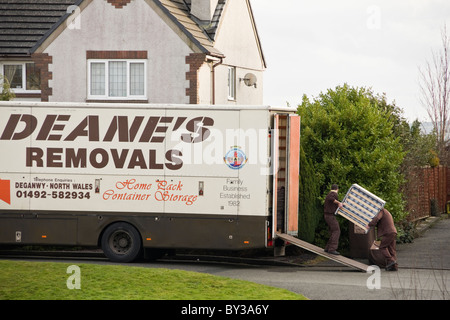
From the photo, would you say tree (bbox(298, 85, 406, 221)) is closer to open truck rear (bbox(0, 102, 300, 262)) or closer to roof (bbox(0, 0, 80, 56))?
open truck rear (bbox(0, 102, 300, 262))

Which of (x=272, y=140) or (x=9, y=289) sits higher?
(x=272, y=140)

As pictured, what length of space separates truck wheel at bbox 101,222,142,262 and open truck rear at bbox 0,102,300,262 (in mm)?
22

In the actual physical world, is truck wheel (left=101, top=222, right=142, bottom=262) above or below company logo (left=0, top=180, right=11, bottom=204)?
below

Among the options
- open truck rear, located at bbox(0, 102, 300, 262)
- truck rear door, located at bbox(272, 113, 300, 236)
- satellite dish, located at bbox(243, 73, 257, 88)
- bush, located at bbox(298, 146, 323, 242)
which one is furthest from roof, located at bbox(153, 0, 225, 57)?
open truck rear, located at bbox(0, 102, 300, 262)

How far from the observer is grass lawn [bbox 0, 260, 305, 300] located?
479 inches

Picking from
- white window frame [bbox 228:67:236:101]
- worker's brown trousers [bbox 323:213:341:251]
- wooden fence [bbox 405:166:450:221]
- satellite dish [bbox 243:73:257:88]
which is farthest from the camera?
satellite dish [bbox 243:73:257:88]

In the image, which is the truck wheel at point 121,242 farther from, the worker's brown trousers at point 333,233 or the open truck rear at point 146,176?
the worker's brown trousers at point 333,233

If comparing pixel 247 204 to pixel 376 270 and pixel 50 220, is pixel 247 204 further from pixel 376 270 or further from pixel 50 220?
pixel 50 220

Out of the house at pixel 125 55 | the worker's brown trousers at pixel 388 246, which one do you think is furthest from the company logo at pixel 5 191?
the house at pixel 125 55

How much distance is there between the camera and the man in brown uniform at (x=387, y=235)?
653 inches

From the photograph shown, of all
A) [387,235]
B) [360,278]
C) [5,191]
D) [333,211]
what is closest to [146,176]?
[5,191]

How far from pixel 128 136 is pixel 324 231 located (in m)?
5.76
